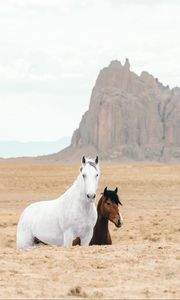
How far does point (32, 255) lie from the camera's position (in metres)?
12.1

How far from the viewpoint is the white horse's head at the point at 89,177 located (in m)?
12.7

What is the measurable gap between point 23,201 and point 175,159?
105 meters

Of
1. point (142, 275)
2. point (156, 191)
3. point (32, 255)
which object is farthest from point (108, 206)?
point (156, 191)

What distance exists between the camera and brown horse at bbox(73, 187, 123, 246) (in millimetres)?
13859

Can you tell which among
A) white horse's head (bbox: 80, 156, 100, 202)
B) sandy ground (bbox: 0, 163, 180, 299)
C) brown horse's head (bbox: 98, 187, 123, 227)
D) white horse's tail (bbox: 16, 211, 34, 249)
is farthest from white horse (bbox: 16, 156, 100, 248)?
brown horse's head (bbox: 98, 187, 123, 227)

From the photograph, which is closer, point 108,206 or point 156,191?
point 108,206

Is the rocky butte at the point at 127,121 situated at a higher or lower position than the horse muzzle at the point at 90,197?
higher

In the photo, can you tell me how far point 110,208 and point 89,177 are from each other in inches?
50.7

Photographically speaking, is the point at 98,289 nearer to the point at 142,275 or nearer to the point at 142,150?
the point at 142,275

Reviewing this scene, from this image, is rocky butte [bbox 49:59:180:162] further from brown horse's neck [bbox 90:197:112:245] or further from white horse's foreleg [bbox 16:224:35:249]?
white horse's foreleg [bbox 16:224:35:249]

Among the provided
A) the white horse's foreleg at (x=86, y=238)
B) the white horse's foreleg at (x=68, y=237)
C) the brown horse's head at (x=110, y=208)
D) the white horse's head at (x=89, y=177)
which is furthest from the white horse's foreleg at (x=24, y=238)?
the white horse's head at (x=89, y=177)

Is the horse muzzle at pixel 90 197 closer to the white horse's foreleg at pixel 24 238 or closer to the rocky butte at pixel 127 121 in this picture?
the white horse's foreleg at pixel 24 238

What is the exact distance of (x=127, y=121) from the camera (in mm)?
150375

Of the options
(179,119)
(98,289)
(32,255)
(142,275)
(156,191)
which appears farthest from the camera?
(179,119)
